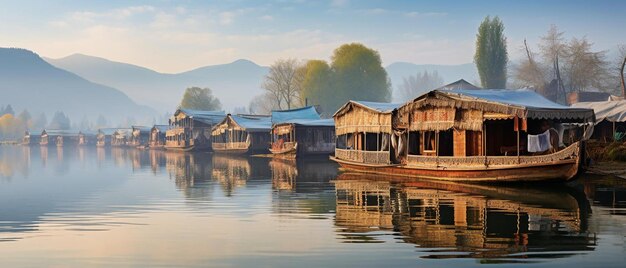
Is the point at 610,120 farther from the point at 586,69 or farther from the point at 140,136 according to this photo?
the point at 140,136

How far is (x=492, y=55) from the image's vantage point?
254 feet

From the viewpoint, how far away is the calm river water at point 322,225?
1135 centimetres

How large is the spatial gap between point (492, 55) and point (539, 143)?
5690 centimetres

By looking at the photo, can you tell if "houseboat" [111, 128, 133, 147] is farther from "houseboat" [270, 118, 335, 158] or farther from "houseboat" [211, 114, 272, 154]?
"houseboat" [270, 118, 335, 158]

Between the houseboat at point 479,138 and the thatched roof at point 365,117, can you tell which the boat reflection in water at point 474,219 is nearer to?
the houseboat at point 479,138

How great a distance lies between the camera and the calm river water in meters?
11.4

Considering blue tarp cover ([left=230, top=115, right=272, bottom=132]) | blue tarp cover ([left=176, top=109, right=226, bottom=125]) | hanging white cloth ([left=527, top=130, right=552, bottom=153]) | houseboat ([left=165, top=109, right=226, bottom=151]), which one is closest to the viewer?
hanging white cloth ([left=527, top=130, right=552, bottom=153])

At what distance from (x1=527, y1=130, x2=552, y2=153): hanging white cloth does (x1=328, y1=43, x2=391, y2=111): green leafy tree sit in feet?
196

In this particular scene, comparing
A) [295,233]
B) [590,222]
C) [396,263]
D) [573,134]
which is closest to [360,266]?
[396,263]

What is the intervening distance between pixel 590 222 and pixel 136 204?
1468cm

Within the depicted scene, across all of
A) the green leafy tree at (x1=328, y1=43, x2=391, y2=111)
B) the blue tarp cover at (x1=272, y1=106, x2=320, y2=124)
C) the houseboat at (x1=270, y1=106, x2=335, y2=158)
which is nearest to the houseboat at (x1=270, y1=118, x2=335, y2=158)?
the houseboat at (x1=270, y1=106, x2=335, y2=158)

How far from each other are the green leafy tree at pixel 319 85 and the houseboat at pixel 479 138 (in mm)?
52222

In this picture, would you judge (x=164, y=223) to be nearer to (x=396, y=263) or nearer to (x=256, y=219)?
(x=256, y=219)

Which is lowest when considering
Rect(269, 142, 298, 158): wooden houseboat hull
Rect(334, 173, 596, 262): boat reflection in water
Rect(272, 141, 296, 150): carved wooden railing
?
Rect(334, 173, 596, 262): boat reflection in water
